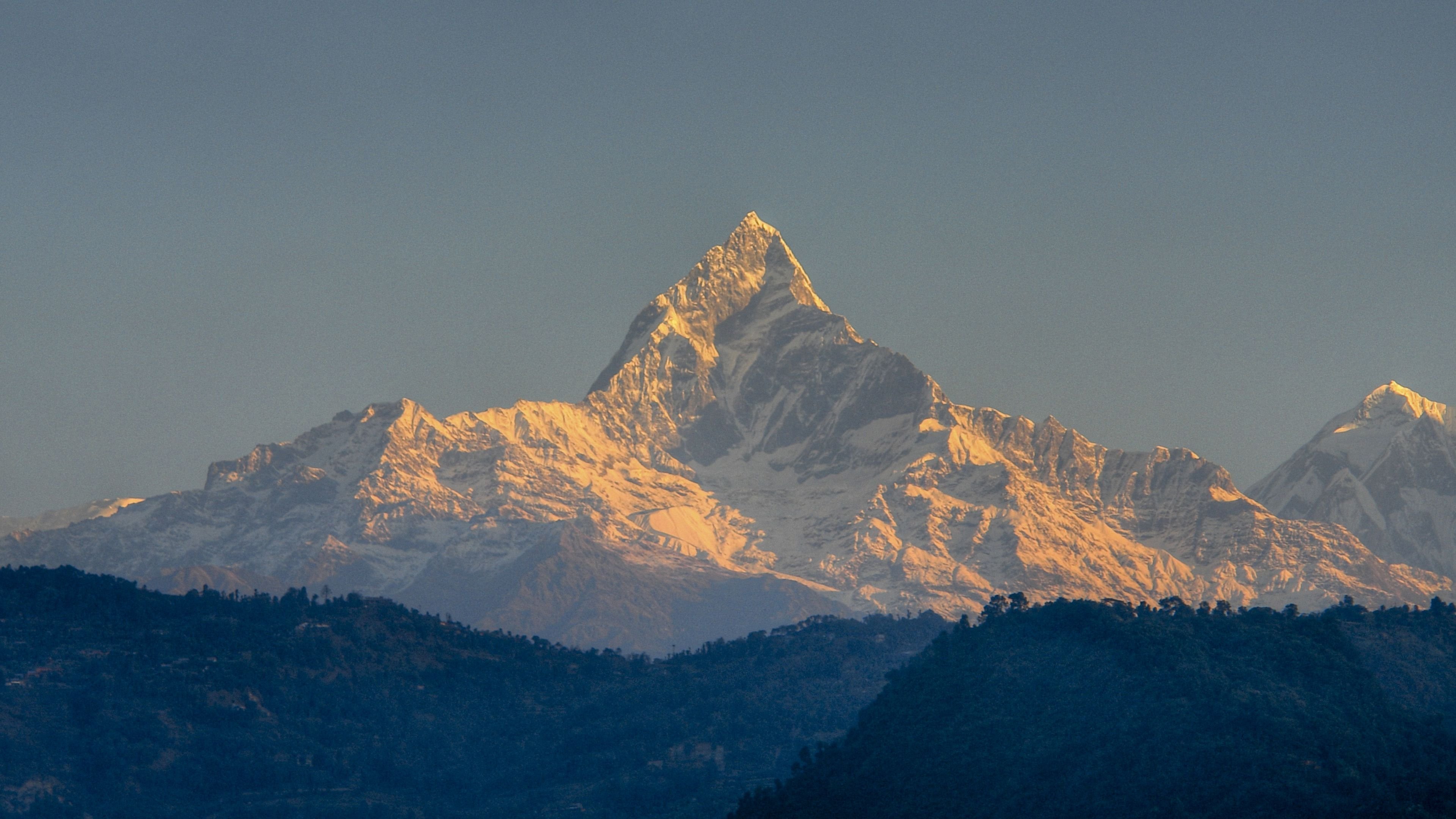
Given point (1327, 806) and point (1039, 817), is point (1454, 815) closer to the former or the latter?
point (1327, 806)

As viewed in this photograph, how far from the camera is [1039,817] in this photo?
654 feet

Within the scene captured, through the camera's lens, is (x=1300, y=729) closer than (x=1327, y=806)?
No

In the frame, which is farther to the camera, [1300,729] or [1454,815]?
[1300,729]

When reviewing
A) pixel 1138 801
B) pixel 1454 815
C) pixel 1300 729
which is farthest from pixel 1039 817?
pixel 1454 815

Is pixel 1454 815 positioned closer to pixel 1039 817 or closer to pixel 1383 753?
pixel 1383 753

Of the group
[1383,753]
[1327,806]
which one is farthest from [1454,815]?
[1383,753]

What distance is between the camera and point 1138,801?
7657 inches

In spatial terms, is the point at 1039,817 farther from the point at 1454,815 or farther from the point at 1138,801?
the point at 1454,815

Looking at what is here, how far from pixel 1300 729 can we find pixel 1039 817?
23.2 metres

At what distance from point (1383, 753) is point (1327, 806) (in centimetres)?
1736

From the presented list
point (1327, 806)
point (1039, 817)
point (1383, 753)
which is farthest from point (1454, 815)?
point (1039, 817)

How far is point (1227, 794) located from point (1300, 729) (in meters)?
14.2

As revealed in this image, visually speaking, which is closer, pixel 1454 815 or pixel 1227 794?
pixel 1454 815

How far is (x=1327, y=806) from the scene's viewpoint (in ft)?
598
